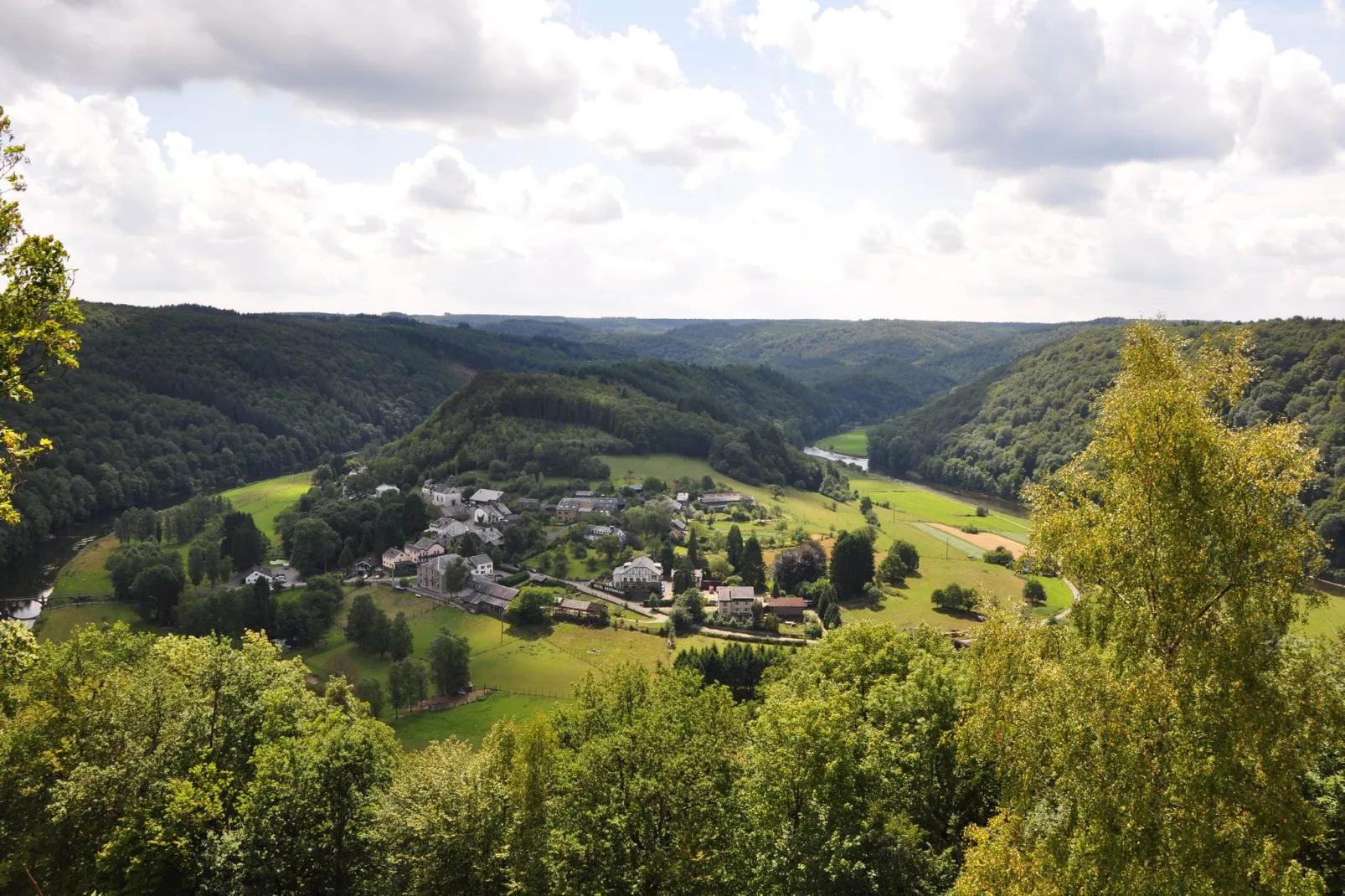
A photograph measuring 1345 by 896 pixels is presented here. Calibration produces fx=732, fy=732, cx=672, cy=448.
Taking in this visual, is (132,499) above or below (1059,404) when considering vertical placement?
below

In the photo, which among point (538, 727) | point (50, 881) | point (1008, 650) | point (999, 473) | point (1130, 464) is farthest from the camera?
point (999, 473)

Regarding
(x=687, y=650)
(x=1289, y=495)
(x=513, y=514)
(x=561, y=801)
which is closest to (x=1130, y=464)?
(x=1289, y=495)

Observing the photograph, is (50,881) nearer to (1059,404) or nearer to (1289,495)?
(1289,495)

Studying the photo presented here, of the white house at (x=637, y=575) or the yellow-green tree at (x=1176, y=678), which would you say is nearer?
the yellow-green tree at (x=1176, y=678)

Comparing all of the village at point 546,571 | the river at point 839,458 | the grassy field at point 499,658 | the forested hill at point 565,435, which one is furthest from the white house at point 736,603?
the river at point 839,458

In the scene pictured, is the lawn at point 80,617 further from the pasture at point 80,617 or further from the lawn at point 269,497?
the lawn at point 269,497

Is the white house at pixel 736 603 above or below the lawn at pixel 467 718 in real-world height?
above
